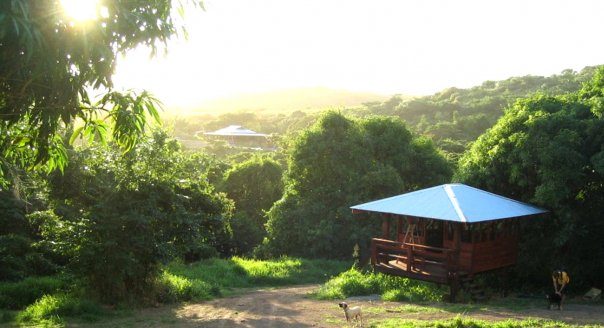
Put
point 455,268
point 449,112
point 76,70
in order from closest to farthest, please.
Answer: point 76,70 → point 455,268 → point 449,112

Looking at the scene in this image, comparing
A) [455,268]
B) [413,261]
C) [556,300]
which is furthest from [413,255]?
[556,300]

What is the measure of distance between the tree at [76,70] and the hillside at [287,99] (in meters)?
123

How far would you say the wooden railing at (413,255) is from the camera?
14.0m

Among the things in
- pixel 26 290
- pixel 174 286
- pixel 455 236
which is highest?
pixel 455 236

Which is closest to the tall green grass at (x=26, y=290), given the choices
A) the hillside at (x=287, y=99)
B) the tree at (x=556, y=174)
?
the tree at (x=556, y=174)

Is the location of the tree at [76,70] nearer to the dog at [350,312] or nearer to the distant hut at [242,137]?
the dog at [350,312]

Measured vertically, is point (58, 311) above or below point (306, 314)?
above

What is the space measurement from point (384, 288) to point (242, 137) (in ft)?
161

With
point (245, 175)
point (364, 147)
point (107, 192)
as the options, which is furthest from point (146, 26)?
point (245, 175)

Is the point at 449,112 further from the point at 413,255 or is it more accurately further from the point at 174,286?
the point at 174,286

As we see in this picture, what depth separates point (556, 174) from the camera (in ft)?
46.3

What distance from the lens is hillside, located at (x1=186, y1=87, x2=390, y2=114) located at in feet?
442

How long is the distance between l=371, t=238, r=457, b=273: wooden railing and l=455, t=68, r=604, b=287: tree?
2798 millimetres

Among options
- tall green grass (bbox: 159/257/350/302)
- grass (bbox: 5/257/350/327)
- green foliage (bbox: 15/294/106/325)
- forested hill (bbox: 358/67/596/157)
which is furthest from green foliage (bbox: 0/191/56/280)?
forested hill (bbox: 358/67/596/157)
